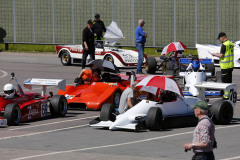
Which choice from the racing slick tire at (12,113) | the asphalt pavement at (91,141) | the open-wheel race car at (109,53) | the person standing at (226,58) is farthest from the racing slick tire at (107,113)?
the open-wheel race car at (109,53)

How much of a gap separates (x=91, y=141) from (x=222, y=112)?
3219 millimetres

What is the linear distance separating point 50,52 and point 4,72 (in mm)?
9806

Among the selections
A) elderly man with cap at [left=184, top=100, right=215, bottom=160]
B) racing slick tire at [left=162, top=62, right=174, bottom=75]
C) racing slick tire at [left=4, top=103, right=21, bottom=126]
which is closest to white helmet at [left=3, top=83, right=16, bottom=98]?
racing slick tire at [left=4, top=103, right=21, bottom=126]

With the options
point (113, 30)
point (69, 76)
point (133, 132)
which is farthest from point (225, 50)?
point (113, 30)

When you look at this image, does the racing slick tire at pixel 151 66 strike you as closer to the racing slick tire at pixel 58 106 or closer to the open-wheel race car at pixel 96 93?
the open-wheel race car at pixel 96 93

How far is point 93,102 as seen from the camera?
16.3 meters

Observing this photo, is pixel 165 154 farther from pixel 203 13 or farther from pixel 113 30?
pixel 203 13

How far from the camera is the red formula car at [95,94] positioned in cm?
1638

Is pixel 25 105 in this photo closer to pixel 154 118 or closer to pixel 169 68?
pixel 154 118

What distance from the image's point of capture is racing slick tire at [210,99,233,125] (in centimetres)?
1394

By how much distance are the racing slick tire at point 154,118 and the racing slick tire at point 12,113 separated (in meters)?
2.86

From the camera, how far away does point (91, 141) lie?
39.9 ft

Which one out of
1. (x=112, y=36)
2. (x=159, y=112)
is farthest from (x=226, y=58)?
(x=112, y=36)

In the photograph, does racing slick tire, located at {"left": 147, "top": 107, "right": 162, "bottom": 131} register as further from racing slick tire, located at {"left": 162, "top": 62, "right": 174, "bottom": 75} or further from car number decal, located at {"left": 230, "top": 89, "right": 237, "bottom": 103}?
racing slick tire, located at {"left": 162, "top": 62, "right": 174, "bottom": 75}
